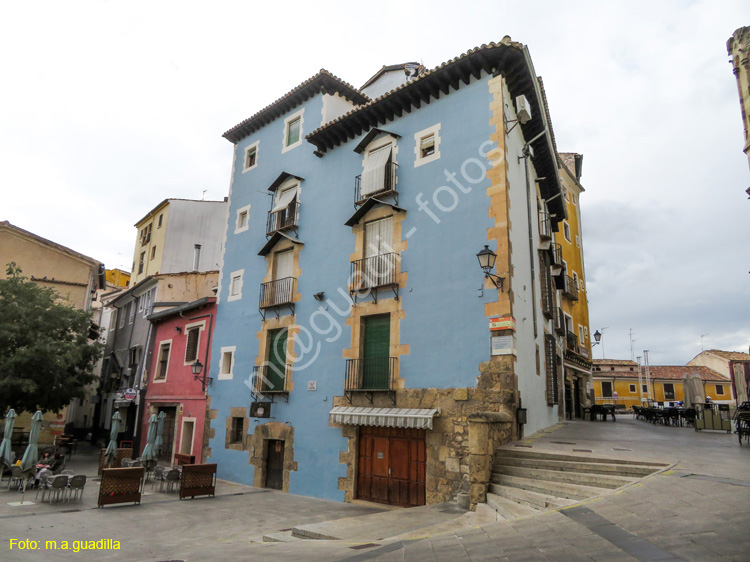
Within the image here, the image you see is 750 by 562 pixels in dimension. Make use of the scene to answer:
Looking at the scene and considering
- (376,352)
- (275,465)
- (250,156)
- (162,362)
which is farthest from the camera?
(162,362)

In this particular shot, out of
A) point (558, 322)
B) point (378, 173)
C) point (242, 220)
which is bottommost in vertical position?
point (558, 322)

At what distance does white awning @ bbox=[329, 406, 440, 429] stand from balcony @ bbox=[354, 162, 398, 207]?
6.39 m

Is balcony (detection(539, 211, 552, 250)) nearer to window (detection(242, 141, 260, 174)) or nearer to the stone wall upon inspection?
the stone wall

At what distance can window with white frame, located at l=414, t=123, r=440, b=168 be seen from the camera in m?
14.3

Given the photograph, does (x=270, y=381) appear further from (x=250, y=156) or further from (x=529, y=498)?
(x=529, y=498)

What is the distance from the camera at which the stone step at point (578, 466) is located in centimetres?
856

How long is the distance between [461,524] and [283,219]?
42.2ft

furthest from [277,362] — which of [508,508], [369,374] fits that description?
[508,508]

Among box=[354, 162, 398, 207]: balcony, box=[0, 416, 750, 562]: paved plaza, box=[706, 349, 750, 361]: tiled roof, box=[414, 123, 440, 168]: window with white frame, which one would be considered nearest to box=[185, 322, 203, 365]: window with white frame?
box=[0, 416, 750, 562]: paved plaza

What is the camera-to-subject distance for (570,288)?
1080 inches

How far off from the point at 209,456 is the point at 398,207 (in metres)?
12.1

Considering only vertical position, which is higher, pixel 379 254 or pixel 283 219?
pixel 283 219

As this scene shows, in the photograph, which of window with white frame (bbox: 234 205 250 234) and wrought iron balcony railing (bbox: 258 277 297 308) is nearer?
wrought iron balcony railing (bbox: 258 277 297 308)

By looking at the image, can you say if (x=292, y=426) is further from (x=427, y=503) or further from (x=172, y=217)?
(x=172, y=217)
